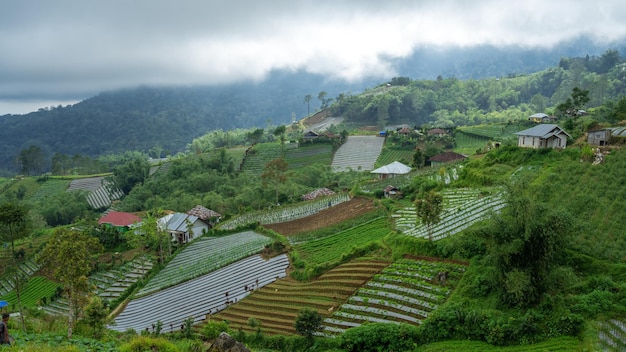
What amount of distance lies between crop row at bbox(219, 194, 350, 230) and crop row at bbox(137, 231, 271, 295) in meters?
2.16

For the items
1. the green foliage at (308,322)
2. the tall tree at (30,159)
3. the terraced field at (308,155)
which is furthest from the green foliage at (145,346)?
the tall tree at (30,159)

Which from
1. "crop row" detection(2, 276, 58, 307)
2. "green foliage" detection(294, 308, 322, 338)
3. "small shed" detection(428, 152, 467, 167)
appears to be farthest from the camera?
"small shed" detection(428, 152, 467, 167)

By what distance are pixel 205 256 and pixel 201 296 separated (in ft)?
23.0

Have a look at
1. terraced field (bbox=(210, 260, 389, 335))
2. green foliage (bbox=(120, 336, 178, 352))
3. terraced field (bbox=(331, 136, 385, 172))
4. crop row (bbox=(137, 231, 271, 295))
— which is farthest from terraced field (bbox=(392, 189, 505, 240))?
terraced field (bbox=(331, 136, 385, 172))

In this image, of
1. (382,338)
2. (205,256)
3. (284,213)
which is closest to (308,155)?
(284,213)

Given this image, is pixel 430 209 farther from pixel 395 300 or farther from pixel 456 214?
pixel 395 300

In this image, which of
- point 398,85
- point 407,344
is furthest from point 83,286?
point 398,85

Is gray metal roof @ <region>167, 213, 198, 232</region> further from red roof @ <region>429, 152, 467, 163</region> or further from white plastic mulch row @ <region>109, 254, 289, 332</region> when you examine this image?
red roof @ <region>429, 152, 467, 163</region>

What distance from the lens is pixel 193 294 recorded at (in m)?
30.6

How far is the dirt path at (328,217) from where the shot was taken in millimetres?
36188

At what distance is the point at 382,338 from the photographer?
18.3m

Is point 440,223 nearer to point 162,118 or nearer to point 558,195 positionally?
point 558,195

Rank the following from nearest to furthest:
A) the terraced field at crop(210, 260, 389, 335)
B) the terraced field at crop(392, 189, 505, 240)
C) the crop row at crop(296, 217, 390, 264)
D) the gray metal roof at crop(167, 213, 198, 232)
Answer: the terraced field at crop(210, 260, 389, 335) → the terraced field at crop(392, 189, 505, 240) → the crop row at crop(296, 217, 390, 264) → the gray metal roof at crop(167, 213, 198, 232)

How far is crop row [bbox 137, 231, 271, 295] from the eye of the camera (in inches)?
1332
